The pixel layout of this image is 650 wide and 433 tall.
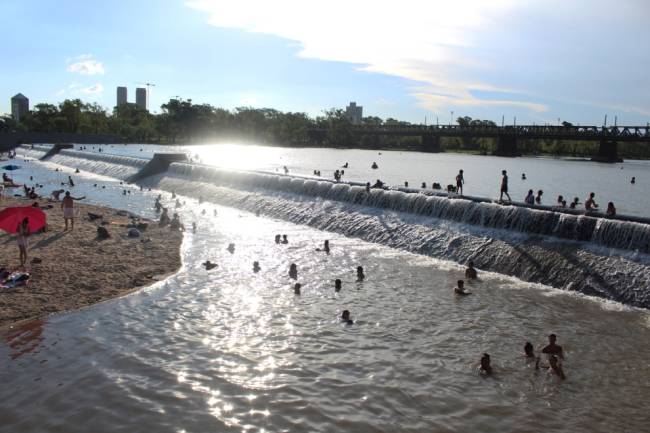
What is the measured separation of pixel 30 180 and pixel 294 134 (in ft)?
353

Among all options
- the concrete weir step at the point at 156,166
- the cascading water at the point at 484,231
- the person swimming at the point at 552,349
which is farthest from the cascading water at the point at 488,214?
the concrete weir step at the point at 156,166

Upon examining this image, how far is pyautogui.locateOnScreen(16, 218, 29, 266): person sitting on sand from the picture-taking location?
15.9 m

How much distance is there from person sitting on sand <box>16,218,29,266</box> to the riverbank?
301mm

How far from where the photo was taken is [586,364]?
11086 millimetres

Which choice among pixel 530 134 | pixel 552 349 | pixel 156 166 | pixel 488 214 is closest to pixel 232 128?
pixel 530 134

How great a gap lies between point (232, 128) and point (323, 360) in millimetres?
151629

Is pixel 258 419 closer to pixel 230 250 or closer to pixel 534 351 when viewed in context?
pixel 534 351

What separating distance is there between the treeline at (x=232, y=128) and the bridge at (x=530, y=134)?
22.6m

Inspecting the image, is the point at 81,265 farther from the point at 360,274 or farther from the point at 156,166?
the point at 156,166

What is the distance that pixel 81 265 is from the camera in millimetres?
17062

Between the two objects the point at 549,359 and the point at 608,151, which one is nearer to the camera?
the point at 549,359

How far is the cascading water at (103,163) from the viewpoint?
51688 mm

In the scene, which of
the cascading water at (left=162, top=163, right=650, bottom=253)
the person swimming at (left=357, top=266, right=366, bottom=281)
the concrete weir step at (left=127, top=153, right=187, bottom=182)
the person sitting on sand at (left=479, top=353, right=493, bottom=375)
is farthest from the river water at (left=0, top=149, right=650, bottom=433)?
the concrete weir step at (left=127, top=153, right=187, bottom=182)

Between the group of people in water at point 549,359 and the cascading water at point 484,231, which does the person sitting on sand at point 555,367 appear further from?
the cascading water at point 484,231
